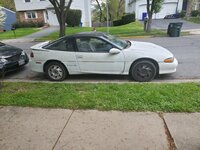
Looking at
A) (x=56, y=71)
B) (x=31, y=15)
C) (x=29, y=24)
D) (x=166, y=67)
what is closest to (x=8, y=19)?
(x=31, y=15)

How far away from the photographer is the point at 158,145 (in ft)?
9.09

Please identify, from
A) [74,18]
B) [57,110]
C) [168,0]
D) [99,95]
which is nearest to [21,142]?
[57,110]

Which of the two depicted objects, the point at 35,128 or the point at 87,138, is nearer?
the point at 87,138

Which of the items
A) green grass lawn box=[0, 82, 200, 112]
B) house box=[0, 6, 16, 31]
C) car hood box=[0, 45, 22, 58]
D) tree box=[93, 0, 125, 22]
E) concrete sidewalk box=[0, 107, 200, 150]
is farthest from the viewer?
tree box=[93, 0, 125, 22]

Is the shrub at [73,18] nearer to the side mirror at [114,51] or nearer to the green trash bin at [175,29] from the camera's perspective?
the green trash bin at [175,29]

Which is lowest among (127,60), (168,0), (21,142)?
(21,142)

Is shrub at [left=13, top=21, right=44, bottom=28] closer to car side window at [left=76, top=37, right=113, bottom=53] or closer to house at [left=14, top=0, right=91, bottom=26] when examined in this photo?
house at [left=14, top=0, right=91, bottom=26]

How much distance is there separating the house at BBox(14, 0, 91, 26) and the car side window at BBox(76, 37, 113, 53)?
25782 mm

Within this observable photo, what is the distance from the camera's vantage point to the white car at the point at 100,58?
519cm

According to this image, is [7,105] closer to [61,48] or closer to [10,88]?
[10,88]

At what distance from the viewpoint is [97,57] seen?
5.32 metres

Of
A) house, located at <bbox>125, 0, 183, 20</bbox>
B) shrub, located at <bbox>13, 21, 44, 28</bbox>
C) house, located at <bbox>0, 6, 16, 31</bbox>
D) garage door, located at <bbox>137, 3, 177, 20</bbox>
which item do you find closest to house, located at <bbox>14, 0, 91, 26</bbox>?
shrub, located at <bbox>13, 21, 44, 28</bbox>

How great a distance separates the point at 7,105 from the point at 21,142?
1.51 m

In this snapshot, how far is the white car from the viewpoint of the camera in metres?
5.19
